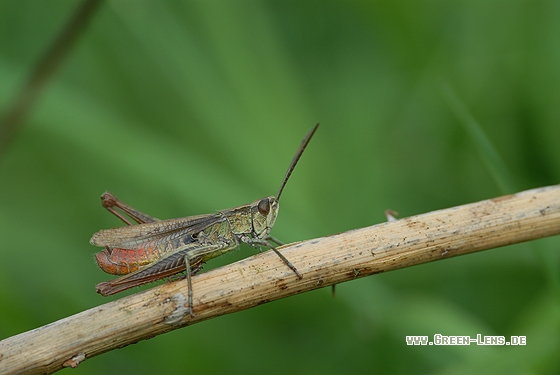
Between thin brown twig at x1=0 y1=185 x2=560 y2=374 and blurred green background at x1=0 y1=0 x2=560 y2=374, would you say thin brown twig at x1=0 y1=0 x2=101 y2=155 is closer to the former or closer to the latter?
thin brown twig at x1=0 y1=185 x2=560 y2=374

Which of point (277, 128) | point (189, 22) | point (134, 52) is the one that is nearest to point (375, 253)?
point (277, 128)

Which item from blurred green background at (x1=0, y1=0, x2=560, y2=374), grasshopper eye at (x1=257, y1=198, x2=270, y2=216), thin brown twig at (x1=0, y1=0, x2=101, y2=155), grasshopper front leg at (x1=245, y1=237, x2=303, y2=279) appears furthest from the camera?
blurred green background at (x1=0, y1=0, x2=560, y2=374)

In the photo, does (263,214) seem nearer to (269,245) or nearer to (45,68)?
(269,245)

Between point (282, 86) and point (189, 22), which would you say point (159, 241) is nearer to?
point (282, 86)

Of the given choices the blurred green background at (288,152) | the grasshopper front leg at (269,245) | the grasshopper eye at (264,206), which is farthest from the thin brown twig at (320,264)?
the blurred green background at (288,152)

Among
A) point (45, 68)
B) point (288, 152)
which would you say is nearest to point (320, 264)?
point (45, 68)

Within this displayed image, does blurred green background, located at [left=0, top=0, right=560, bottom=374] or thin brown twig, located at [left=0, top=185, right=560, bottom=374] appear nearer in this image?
thin brown twig, located at [left=0, top=185, right=560, bottom=374]

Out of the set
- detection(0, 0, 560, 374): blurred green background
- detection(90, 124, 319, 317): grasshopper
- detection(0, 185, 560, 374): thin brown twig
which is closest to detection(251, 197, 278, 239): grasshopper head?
detection(90, 124, 319, 317): grasshopper
